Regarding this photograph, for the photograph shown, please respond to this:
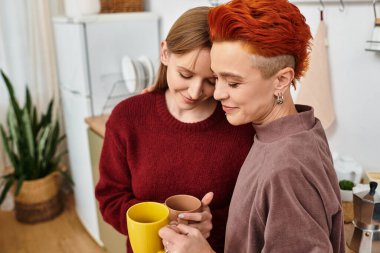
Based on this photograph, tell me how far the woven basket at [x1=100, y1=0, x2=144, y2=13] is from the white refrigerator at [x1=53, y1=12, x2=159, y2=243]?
117 mm

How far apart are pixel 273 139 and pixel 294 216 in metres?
0.17

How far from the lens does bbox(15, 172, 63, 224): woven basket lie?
2.66m

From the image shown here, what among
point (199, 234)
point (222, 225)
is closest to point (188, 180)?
point (222, 225)

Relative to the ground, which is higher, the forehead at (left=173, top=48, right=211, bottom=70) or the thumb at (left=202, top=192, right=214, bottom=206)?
the forehead at (left=173, top=48, right=211, bottom=70)

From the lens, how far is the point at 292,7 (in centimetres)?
71

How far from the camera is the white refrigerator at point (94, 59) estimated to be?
2.11 meters

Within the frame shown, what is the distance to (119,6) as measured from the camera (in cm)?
232

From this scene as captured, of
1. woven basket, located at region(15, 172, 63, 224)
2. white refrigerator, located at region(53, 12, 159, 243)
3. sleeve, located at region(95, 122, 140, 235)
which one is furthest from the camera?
woven basket, located at region(15, 172, 63, 224)

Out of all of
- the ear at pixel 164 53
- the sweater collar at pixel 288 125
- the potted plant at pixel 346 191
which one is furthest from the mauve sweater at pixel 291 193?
the potted plant at pixel 346 191

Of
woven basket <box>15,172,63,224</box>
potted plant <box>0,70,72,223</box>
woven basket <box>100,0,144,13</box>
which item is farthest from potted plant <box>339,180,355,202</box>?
woven basket <box>15,172,63,224</box>

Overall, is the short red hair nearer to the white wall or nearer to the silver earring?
the silver earring

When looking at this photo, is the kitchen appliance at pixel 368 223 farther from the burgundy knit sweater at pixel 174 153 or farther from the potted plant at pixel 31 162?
the potted plant at pixel 31 162

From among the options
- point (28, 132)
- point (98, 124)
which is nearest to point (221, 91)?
point (98, 124)

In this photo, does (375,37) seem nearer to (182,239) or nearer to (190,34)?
(190,34)
